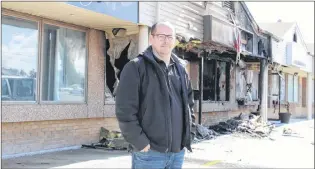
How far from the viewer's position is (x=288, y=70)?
2389cm

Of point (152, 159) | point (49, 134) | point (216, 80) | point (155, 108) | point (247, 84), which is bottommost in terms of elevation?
point (49, 134)

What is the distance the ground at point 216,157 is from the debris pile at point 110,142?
1.11ft

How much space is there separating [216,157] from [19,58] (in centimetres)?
462

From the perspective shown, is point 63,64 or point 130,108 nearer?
point 130,108

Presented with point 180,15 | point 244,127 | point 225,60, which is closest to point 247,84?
point 225,60

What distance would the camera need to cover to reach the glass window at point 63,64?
9219 mm

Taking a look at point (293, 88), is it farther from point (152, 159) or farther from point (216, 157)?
point (152, 159)

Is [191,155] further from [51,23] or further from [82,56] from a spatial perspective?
[51,23]

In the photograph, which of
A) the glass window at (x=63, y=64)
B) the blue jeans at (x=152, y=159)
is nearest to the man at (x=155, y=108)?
the blue jeans at (x=152, y=159)

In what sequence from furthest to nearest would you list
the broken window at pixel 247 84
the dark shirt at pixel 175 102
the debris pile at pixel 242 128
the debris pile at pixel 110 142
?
the broken window at pixel 247 84
the debris pile at pixel 242 128
the debris pile at pixel 110 142
the dark shirt at pixel 175 102

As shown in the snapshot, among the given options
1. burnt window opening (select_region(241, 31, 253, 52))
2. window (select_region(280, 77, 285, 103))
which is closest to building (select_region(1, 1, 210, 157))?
burnt window opening (select_region(241, 31, 253, 52))

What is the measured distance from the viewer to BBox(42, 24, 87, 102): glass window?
9.22 metres

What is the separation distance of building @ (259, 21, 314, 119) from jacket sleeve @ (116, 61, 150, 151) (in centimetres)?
1488

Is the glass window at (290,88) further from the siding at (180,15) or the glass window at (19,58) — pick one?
the glass window at (19,58)
